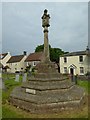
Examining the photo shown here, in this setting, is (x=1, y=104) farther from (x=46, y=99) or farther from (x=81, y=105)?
(x=81, y=105)

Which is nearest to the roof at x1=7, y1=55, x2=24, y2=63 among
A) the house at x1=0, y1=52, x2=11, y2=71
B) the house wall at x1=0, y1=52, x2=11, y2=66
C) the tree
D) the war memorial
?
the house wall at x1=0, y1=52, x2=11, y2=66

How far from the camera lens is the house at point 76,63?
41.9 m

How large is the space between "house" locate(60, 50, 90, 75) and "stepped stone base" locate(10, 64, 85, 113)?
29.7m

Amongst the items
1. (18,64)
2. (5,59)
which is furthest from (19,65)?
(5,59)

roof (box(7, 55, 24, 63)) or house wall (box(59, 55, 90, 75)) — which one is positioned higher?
roof (box(7, 55, 24, 63))

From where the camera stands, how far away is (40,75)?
13266 mm

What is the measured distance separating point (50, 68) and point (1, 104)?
4.06m

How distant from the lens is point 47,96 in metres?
11.3

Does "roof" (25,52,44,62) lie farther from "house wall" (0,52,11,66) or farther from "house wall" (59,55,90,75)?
"house wall" (59,55,90,75)

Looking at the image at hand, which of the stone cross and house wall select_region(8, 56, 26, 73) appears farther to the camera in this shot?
house wall select_region(8, 56, 26, 73)

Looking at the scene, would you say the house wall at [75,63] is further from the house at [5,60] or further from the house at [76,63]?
the house at [5,60]

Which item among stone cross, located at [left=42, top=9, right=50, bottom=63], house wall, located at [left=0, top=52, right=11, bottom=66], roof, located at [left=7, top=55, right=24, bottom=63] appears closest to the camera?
stone cross, located at [left=42, top=9, right=50, bottom=63]

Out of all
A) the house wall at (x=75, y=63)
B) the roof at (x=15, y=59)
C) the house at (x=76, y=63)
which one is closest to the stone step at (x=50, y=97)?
the house at (x=76, y=63)

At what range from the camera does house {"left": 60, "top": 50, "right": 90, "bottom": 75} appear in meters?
41.9
